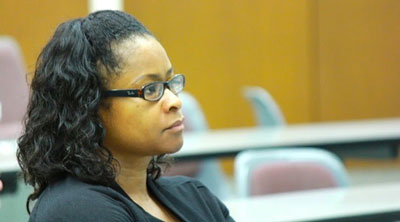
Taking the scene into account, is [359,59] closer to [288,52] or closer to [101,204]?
[288,52]

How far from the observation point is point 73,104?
4.33 ft

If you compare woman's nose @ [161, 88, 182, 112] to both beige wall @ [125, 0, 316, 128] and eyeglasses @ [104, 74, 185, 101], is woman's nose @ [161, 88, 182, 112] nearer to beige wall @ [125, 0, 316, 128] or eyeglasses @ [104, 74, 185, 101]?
eyeglasses @ [104, 74, 185, 101]

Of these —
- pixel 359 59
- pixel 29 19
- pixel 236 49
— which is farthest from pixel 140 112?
pixel 359 59

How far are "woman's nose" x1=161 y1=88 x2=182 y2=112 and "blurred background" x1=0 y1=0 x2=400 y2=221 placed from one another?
525 centimetres

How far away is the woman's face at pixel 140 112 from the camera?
1338 millimetres

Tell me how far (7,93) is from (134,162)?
9.75ft

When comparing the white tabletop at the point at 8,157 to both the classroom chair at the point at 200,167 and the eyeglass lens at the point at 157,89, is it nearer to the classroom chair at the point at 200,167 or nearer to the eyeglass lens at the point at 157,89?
the classroom chair at the point at 200,167

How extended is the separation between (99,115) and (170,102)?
12 centimetres

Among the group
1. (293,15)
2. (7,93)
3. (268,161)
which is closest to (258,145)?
(268,161)

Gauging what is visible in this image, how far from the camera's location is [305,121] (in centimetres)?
714

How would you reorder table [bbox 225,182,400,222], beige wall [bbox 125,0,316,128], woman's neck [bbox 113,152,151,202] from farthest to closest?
beige wall [bbox 125,0,316,128], table [bbox 225,182,400,222], woman's neck [bbox 113,152,151,202]

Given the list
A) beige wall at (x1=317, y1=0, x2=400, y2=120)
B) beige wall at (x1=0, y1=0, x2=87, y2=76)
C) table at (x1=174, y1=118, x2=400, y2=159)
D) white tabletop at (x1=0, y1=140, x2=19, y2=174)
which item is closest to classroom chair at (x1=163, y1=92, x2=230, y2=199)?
table at (x1=174, y1=118, x2=400, y2=159)

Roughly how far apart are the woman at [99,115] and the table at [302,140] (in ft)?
7.16

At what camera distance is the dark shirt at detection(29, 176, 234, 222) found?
126 cm
